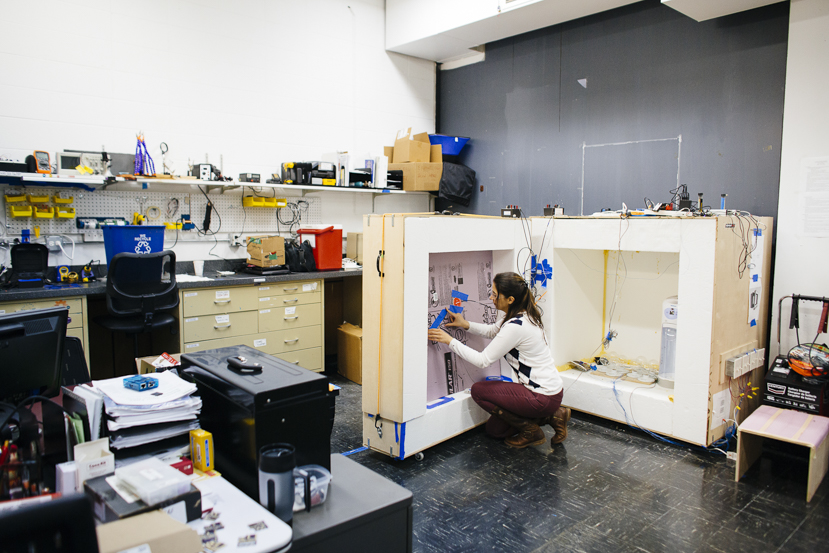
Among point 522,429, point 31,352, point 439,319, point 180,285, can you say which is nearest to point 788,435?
point 522,429

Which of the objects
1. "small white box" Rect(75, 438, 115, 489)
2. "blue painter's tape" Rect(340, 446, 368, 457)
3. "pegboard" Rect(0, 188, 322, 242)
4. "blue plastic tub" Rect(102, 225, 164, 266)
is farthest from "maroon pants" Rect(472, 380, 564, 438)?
"pegboard" Rect(0, 188, 322, 242)

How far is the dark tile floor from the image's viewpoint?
2.25m

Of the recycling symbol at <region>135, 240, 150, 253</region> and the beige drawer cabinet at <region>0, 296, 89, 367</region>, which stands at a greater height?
the recycling symbol at <region>135, 240, 150, 253</region>

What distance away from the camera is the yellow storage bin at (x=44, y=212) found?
142 inches

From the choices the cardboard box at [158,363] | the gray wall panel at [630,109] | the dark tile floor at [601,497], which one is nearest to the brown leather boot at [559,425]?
the dark tile floor at [601,497]

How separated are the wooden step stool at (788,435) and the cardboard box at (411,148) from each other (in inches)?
144

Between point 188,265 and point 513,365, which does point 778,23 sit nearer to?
point 513,365

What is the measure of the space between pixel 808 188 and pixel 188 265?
14.8 feet

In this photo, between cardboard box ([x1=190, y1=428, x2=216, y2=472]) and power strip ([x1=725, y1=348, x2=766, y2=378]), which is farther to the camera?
power strip ([x1=725, y1=348, x2=766, y2=378])

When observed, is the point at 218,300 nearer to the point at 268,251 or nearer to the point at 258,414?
the point at 268,251

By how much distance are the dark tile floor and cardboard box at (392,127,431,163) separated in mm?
2993

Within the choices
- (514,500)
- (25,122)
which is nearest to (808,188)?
(514,500)

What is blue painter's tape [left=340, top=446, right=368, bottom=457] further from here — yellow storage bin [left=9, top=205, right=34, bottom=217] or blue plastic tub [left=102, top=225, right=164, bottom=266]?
yellow storage bin [left=9, top=205, right=34, bottom=217]

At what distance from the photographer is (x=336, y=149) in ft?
17.0
